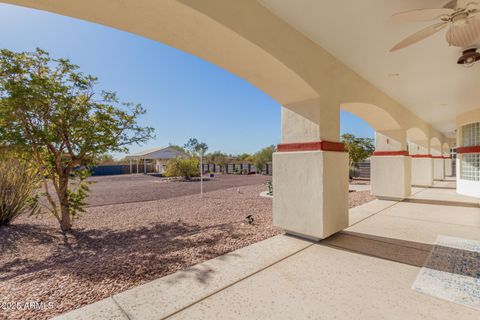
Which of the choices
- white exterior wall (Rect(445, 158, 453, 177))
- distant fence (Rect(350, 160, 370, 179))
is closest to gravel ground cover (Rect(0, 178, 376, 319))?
distant fence (Rect(350, 160, 370, 179))

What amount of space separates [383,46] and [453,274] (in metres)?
3.59

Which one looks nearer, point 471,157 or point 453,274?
point 453,274

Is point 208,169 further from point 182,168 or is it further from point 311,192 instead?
point 311,192

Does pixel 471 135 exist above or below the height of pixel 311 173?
above

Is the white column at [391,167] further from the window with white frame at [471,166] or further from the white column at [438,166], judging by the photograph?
the white column at [438,166]

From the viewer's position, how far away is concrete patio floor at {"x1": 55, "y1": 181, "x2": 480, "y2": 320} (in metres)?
2.02

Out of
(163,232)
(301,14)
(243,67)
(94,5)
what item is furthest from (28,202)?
(301,14)

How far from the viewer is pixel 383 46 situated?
377 centimetres

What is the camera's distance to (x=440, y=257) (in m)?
3.12

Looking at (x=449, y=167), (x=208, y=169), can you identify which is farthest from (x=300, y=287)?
(x=449, y=167)

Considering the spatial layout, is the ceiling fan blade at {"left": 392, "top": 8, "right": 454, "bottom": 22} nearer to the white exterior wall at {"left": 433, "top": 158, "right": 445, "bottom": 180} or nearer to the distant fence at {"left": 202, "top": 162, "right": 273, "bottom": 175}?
the white exterior wall at {"left": 433, "top": 158, "right": 445, "bottom": 180}

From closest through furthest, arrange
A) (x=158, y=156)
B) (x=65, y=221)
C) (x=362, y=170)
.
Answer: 1. (x=65, y=221)
2. (x=362, y=170)
3. (x=158, y=156)

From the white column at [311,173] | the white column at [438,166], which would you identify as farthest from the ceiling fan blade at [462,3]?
the white column at [438,166]

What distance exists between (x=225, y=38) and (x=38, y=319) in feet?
11.2
